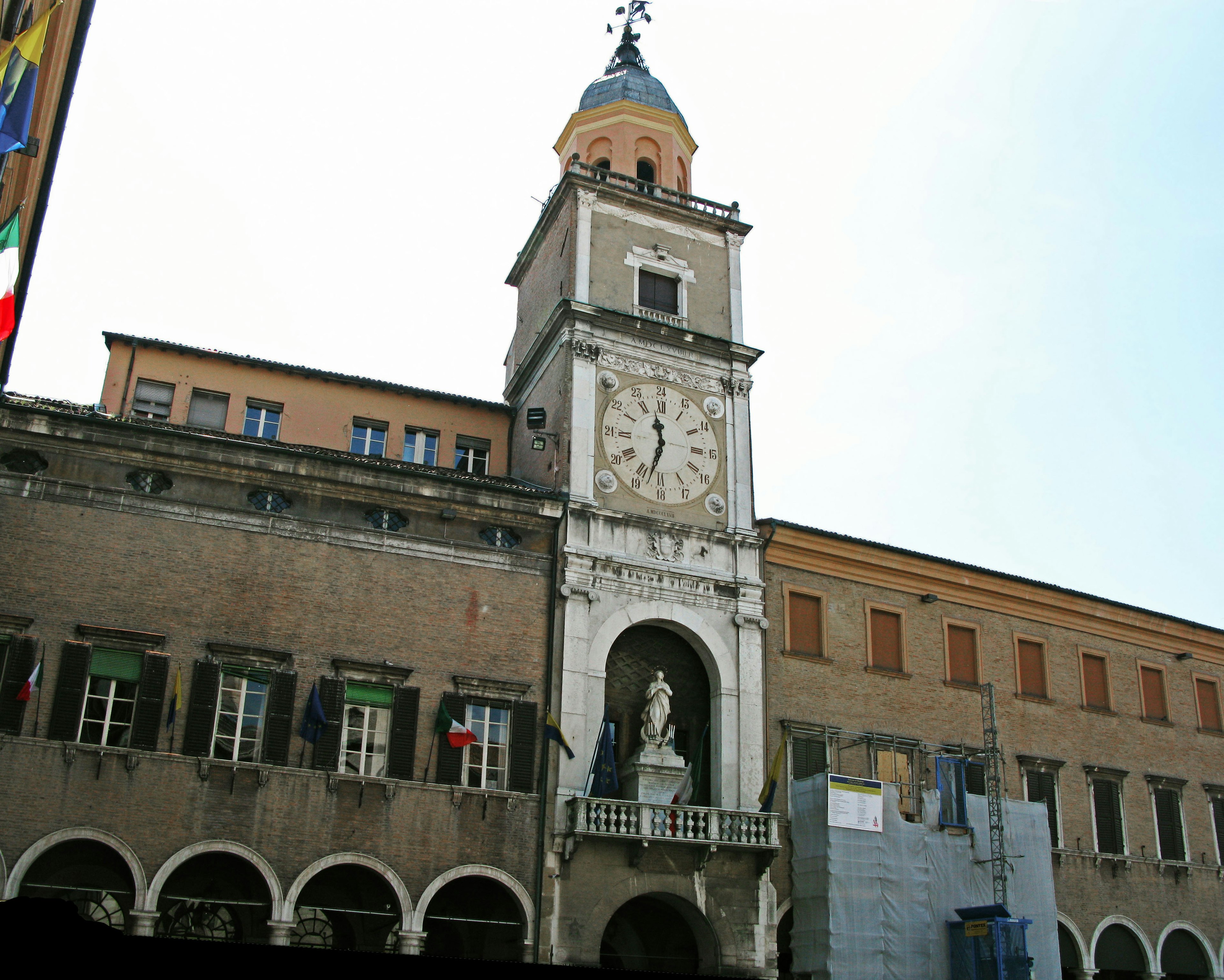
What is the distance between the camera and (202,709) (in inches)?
898

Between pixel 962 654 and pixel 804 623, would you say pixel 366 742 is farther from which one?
pixel 962 654

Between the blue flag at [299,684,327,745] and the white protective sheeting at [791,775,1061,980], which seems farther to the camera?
the white protective sheeting at [791,775,1061,980]

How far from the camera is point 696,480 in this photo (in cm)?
2948

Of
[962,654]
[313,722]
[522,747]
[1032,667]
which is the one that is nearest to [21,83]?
[313,722]

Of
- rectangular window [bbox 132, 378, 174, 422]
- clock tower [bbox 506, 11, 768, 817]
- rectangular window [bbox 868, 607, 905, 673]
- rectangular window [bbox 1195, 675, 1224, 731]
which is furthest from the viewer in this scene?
rectangular window [bbox 1195, 675, 1224, 731]

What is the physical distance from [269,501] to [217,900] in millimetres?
7816

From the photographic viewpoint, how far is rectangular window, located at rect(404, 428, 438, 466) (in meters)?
32.1

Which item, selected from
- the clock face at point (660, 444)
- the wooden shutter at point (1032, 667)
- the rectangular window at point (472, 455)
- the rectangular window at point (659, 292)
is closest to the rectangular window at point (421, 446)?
the rectangular window at point (472, 455)

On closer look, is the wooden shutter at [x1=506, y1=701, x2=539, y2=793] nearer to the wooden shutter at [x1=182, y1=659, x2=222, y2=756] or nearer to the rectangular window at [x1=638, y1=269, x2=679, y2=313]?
the wooden shutter at [x1=182, y1=659, x2=222, y2=756]

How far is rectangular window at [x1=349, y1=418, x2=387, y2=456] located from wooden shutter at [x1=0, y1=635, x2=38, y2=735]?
11094 mm

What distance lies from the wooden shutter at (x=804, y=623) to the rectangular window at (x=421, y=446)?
1007cm

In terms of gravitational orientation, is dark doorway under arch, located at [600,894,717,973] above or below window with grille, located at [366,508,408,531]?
below

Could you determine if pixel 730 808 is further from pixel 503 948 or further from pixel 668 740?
pixel 503 948

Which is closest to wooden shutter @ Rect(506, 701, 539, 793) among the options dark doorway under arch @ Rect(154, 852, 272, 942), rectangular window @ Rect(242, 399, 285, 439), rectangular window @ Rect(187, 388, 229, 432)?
dark doorway under arch @ Rect(154, 852, 272, 942)
